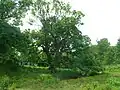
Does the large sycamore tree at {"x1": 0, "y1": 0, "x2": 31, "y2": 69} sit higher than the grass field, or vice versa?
the large sycamore tree at {"x1": 0, "y1": 0, "x2": 31, "y2": 69}

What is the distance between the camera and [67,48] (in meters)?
50.8

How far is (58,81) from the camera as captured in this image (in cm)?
3444

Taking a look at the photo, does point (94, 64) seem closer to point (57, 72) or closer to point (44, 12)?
point (57, 72)

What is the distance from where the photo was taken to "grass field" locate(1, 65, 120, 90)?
89.7 feet

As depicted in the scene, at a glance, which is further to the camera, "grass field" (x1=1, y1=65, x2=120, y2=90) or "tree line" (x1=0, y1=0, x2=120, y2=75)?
"tree line" (x1=0, y1=0, x2=120, y2=75)

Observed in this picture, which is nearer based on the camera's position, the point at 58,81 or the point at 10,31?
the point at 58,81

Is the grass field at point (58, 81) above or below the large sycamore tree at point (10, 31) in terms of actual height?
below

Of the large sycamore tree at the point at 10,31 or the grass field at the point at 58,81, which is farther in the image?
the large sycamore tree at the point at 10,31

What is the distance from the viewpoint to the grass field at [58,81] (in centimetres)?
2735

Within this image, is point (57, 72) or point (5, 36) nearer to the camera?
point (5, 36)

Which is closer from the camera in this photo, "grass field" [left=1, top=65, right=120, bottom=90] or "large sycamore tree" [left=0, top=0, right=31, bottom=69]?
"grass field" [left=1, top=65, right=120, bottom=90]

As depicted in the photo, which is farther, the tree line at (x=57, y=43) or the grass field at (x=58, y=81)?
the tree line at (x=57, y=43)

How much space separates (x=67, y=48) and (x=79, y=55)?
77.5 inches

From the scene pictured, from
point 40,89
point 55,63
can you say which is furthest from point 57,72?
point 40,89
